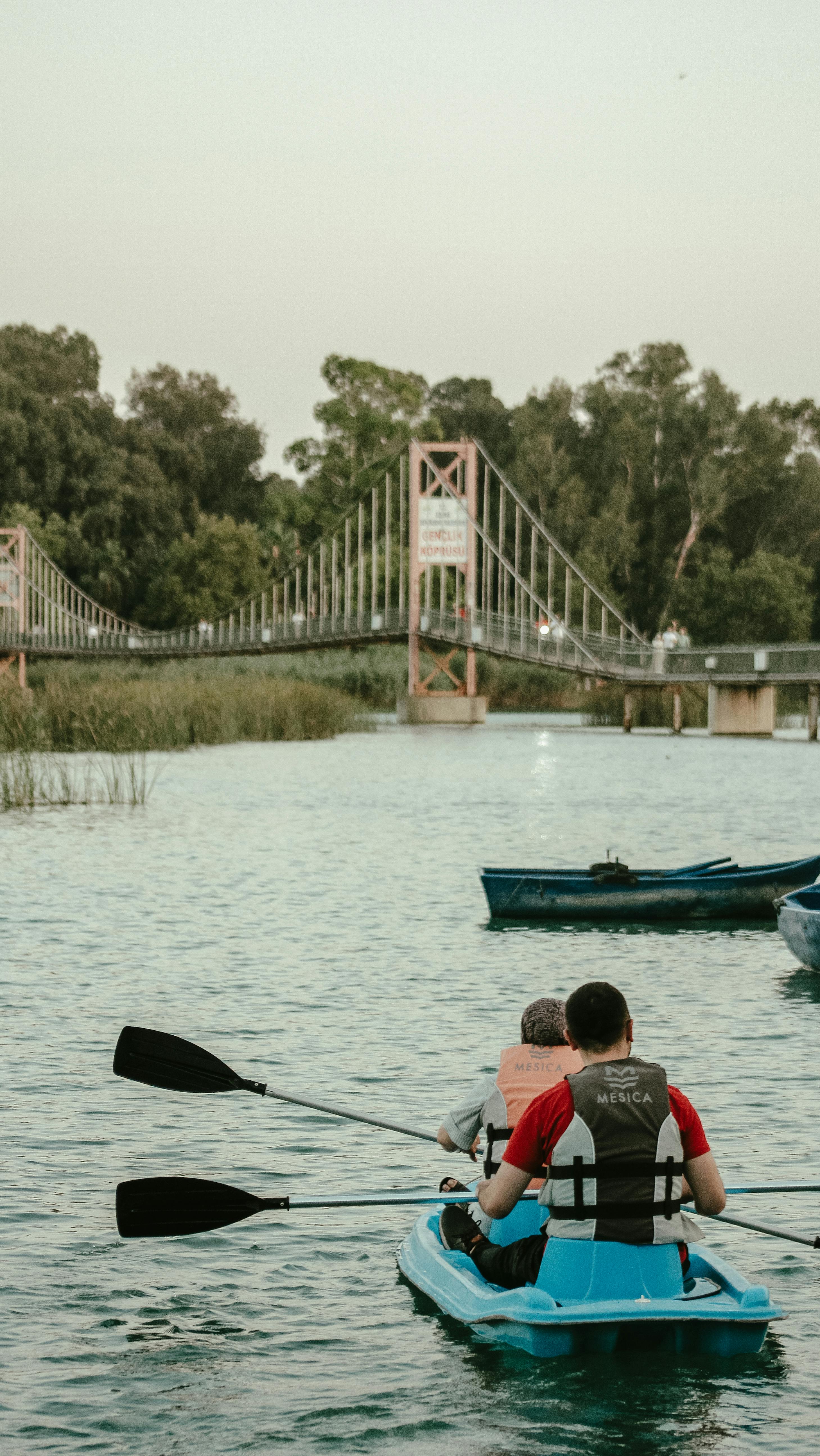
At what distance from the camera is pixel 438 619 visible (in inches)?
2338

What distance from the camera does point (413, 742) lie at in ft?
156

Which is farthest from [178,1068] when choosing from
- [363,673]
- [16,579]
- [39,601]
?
[39,601]

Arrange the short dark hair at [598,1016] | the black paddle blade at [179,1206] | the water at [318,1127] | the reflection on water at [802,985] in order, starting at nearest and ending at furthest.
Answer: the short dark hair at [598,1016] < the water at [318,1127] < the black paddle blade at [179,1206] < the reflection on water at [802,985]

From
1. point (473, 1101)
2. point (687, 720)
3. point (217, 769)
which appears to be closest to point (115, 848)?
point (217, 769)

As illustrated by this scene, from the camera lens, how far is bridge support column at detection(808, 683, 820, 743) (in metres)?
50.2

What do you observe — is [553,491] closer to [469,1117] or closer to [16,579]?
[16,579]

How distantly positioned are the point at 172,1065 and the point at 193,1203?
579mm

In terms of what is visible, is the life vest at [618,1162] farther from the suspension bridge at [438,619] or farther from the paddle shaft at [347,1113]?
the suspension bridge at [438,619]

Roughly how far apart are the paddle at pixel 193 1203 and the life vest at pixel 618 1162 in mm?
988

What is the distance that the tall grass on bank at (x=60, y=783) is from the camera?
2358 centimetres

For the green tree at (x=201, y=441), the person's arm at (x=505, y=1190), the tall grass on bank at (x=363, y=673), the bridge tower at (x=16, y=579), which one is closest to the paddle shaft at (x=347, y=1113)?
the person's arm at (x=505, y=1190)

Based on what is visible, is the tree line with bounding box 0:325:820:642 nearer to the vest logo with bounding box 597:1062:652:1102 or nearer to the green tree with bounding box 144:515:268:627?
the green tree with bounding box 144:515:268:627

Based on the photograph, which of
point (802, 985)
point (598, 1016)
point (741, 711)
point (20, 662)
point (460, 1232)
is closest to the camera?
point (598, 1016)

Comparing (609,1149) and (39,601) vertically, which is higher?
(39,601)
